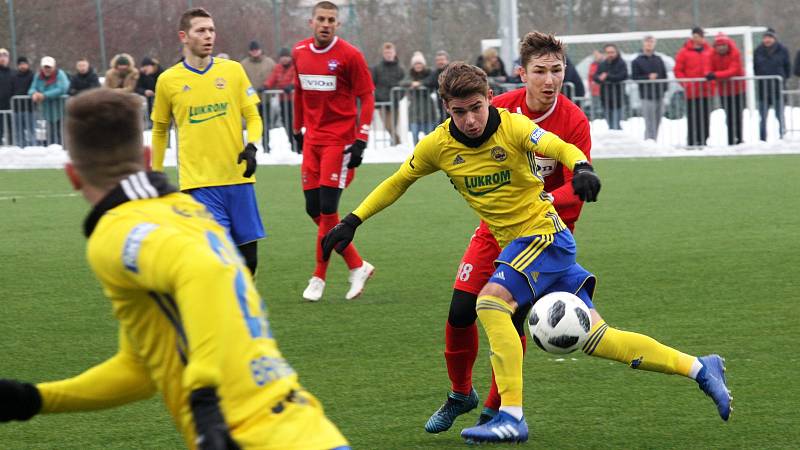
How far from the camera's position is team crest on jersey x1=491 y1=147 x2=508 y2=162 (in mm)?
5322

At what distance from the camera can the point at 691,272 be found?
32.2 feet

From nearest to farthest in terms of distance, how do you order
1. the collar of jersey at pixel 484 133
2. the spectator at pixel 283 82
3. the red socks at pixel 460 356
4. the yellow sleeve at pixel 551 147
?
the yellow sleeve at pixel 551 147 → the collar of jersey at pixel 484 133 → the red socks at pixel 460 356 → the spectator at pixel 283 82

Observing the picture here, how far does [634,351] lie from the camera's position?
5.25 meters

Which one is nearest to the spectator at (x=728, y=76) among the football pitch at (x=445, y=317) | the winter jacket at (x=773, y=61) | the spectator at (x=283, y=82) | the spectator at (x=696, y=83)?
the spectator at (x=696, y=83)

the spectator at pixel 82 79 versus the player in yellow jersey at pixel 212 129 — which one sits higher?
the spectator at pixel 82 79

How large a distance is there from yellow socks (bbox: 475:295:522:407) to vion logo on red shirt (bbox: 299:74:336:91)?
4.58 meters

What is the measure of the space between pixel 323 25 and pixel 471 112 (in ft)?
14.5

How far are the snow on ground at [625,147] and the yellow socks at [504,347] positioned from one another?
55.4ft

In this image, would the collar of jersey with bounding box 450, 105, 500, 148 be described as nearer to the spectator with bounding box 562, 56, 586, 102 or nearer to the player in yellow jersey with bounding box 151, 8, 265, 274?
the player in yellow jersey with bounding box 151, 8, 265, 274

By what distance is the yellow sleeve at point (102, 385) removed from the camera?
3.39 meters

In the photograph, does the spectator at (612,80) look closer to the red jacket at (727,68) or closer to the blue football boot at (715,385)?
the red jacket at (727,68)

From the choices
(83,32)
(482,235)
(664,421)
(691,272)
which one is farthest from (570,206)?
(83,32)

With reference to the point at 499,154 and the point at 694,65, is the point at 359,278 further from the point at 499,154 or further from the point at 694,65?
the point at 694,65

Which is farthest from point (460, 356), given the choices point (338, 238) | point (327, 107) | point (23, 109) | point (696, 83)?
point (23, 109)
